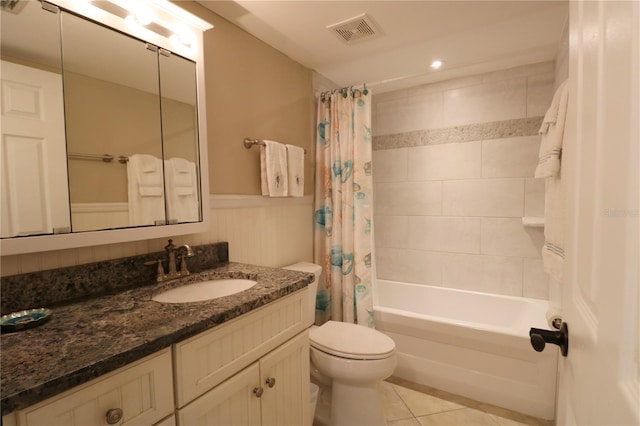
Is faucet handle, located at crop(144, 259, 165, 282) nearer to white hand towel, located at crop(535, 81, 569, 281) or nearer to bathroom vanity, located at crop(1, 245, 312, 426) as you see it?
bathroom vanity, located at crop(1, 245, 312, 426)

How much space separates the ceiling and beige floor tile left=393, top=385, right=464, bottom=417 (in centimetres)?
231

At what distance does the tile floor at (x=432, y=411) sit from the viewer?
1738 millimetres

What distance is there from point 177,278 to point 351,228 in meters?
1.28

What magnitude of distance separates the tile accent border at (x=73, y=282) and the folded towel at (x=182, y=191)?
0.19m

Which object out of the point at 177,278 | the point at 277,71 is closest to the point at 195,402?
the point at 177,278

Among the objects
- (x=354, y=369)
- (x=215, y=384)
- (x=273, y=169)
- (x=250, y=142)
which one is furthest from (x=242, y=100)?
(x=354, y=369)

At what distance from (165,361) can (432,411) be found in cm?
173

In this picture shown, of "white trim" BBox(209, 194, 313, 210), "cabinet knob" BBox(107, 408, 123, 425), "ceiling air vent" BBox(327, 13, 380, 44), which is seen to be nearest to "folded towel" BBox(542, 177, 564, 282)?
"ceiling air vent" BBox(327, 13, 380, 44)

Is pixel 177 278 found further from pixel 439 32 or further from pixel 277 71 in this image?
pixel 439 32

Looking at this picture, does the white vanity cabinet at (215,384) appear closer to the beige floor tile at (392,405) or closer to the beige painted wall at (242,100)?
the beige floor tile at (392,405)

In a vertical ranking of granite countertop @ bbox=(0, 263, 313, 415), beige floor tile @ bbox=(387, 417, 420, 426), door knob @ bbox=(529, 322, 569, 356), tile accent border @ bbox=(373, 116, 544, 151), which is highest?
tile accent border @ bbox=(373, 116, 544, 151)

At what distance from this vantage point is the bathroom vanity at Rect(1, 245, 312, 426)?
2.00 feet

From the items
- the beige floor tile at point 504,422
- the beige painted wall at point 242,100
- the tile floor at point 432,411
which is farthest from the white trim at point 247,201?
the beige floor tile at point 504,422

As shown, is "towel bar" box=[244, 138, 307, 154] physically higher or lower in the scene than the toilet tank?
higher
